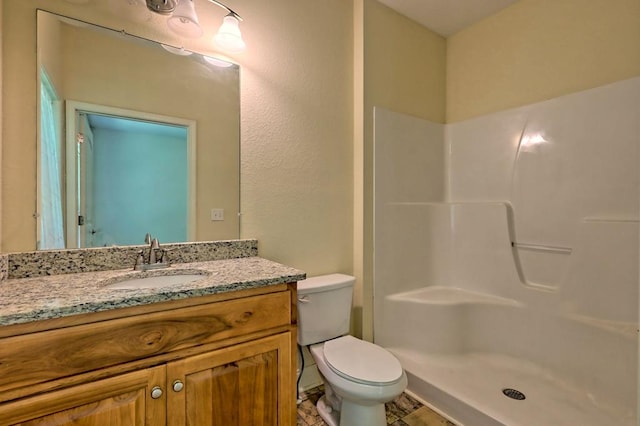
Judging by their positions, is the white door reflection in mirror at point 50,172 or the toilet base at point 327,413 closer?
the white door reflection in mirror at point 50,172

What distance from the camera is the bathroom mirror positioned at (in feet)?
4.06

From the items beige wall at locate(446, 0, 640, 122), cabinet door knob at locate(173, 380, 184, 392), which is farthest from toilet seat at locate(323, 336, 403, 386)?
beige wall at locate(446, 0, 640, 122)

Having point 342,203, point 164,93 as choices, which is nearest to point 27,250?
point 164,93

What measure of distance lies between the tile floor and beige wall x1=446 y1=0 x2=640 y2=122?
2070 mm

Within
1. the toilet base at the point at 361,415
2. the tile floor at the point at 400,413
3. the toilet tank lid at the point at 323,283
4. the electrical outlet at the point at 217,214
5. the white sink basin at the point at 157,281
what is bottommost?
the tile floor at the point at 400,413

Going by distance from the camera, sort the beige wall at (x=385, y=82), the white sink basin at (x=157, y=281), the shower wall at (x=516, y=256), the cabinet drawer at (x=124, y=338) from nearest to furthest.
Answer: the cabinet drawer at (x=124, y=338) → the white sink basin at (x=157, y=281) → the shower wall at (x=516, y=256) → the beige wall at (x=385, y=82)

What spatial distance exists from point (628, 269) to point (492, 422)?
3.54 ft

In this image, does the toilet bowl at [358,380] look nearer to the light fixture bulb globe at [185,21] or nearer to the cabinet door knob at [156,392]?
the cabinet door knob at [156,392]

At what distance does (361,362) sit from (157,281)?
3.29ft

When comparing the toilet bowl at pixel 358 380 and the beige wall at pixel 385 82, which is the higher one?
the beige wall at pixel 385 82

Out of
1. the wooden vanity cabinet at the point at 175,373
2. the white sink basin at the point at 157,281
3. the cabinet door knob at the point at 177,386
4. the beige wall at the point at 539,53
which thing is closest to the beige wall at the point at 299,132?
the white sink basin at the point at 157,281

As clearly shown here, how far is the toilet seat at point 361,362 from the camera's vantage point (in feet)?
4.51

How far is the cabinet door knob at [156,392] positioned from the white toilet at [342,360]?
780 millimetres

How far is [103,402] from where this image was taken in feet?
2.85
